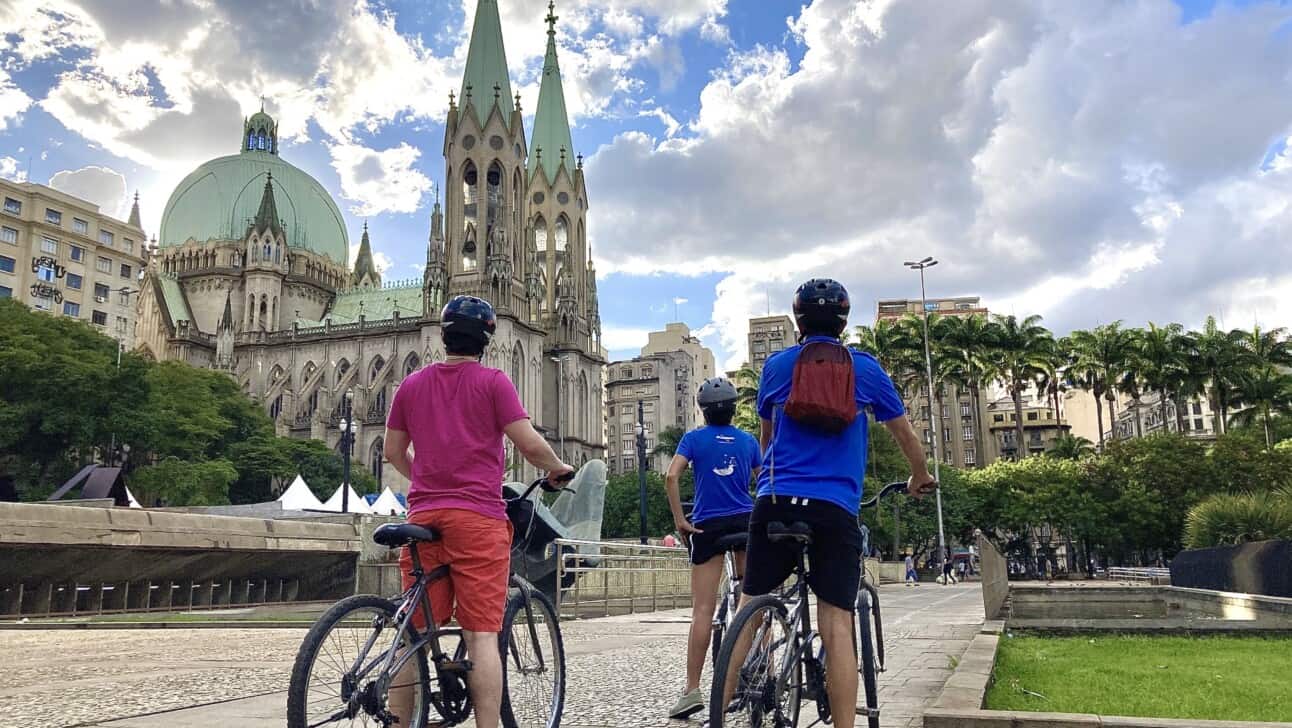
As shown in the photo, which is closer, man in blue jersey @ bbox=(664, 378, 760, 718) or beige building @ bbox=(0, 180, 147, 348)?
man in blue jersey @ bbox=(664, 378, 760, 718)

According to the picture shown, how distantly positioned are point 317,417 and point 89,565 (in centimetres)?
6095

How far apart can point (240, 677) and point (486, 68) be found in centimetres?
7927

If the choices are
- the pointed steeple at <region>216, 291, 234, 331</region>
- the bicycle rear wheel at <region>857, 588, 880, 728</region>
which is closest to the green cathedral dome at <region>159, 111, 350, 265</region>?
the pointed steeple at <region>216, 291, 234, 331</region>

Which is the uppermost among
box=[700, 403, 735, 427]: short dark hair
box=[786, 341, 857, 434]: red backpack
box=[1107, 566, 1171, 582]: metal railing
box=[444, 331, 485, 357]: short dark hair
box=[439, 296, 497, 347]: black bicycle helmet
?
box=[439, 296, 497, 347]: black bicycle helmet

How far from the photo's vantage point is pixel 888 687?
6234mm

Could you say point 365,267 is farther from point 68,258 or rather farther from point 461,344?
point 461,344

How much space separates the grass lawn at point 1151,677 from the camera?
16.7ft

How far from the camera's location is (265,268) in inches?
3440

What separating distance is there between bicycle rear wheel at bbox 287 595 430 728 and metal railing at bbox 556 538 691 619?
10.5m

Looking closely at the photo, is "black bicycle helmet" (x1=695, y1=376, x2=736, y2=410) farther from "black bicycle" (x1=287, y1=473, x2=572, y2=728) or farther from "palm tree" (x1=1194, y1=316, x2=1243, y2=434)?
"palm tree" (x1=1194, y1=316, x2=1243, y2=434)

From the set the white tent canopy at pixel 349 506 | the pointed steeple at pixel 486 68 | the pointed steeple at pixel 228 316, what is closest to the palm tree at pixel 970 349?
the white tent canopy at pixel 349 506

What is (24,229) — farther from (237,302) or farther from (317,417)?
(317,417)

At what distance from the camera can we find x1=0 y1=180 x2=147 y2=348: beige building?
74625 millimetres

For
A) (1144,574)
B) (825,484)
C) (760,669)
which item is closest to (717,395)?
(825,484)
